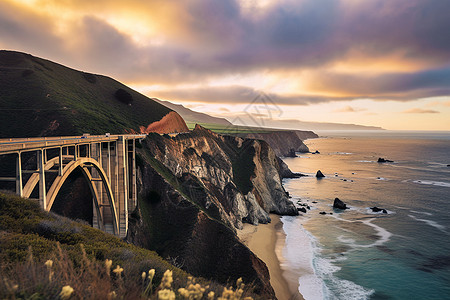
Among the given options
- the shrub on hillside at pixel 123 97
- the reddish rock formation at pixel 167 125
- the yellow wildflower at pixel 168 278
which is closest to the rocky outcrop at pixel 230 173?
the reddish rock formation at pixel 167 125

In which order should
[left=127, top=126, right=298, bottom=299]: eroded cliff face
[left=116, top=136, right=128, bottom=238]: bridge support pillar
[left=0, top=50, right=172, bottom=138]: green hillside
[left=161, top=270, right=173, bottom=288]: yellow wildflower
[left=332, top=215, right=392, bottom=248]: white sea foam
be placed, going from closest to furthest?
1. [left=161, top=270, right=173, bottom=288]: yellow wildflower
2. [left=116, top=136, right=128, bottom=238]: bridge support pillar
3. [left=127, top=126, right=298, bottom=299]: eroded cliff face
4. [left=332, top=215, right=392, bottom=248]: white sea foam
5. [left=0, top=50, right=172, bottom=138]: green hillside

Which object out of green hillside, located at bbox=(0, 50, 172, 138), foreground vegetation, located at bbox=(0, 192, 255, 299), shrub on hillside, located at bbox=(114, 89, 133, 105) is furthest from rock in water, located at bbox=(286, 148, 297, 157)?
foreground vegetation, located at bbox=(0, 192, 255, 299)

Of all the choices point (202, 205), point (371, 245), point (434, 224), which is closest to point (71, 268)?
point (202, 205)

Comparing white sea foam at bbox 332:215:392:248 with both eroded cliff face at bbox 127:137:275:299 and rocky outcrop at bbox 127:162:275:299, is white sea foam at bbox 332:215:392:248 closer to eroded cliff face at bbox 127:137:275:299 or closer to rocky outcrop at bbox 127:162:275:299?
rocky outcrop at bbox 127:162:275:299

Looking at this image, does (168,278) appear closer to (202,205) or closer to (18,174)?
(18,174)

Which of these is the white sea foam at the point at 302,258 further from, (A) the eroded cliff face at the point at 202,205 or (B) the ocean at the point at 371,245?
(A) the eroded cliff face at the point at 202,205

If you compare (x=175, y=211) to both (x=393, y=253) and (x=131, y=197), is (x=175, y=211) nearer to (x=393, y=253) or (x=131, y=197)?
(x=131, y=197)
